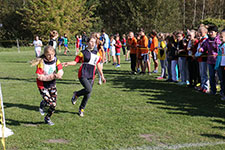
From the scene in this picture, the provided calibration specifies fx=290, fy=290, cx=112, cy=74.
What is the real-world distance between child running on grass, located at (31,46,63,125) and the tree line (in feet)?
119

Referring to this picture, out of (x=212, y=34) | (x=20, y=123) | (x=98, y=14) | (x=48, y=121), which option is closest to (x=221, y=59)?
(x=212, y=34)

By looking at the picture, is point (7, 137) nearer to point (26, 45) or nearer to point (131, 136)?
point (131, 136)

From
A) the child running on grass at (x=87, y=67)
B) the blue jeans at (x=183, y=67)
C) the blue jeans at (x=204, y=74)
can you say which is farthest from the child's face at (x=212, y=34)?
the child running on grass at (x=87, y=67)

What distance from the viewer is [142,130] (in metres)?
6.00

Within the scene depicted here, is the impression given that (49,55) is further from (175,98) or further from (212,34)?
(212,34)

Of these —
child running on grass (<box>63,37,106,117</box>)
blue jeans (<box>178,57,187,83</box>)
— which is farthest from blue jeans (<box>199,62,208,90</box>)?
child running on grass (<box>63,37,106,117</box>)

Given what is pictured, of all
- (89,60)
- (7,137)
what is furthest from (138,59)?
(7,137)

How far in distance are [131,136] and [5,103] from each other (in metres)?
4.53

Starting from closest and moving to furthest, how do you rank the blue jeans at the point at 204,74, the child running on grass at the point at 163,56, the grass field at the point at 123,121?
the grass field at the point at 123,121 < the blue jeans at the point at 204,74 < the child running on grass at the point at 163,56

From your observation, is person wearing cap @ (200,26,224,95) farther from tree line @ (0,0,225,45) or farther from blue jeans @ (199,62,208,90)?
tree line @ (0,0,225,45)

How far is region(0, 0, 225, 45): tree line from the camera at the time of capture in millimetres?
42906

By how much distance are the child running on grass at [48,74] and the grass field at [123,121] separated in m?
0.61

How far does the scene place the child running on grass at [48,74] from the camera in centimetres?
614

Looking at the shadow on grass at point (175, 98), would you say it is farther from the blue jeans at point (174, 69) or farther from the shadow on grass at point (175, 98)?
the blue jeans at point (174, 69)
